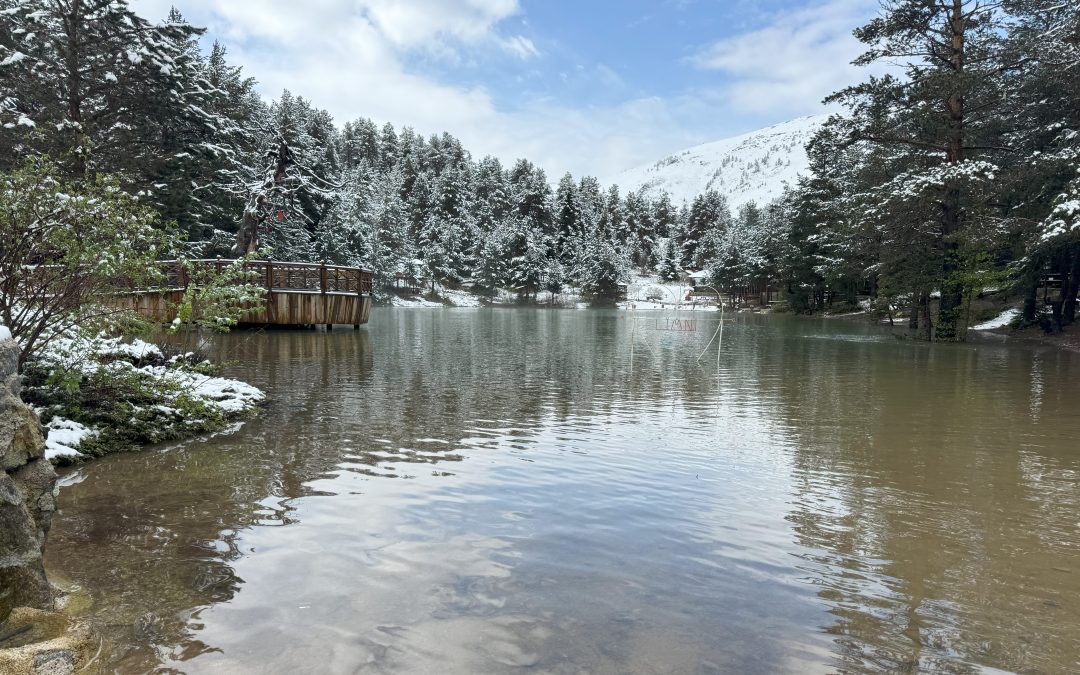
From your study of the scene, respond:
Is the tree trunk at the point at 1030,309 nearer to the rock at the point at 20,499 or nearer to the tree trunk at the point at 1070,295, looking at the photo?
the tree trunk at the point at 1070,295

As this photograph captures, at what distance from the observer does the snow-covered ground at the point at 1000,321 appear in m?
33.4

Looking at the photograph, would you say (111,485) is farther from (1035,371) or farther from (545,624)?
(1035,371)

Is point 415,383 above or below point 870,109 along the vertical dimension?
below

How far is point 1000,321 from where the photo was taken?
34125 millimetres

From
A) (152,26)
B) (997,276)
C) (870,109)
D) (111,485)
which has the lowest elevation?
(111,485)

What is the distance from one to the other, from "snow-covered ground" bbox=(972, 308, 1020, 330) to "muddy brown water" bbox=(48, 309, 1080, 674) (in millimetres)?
27565

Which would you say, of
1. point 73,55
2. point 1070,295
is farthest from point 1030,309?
point 73,55

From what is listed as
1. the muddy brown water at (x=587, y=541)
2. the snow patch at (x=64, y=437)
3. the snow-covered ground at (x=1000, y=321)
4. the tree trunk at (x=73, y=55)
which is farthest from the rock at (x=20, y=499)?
the snow-covered ground at (x=1000, y=321)

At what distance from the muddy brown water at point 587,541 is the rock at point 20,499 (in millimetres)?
377

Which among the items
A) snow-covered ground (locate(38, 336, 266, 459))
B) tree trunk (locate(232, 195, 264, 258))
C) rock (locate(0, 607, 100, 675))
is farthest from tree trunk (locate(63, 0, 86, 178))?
rock (locate(0, 607, 100, 675))

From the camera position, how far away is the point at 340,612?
3.72m

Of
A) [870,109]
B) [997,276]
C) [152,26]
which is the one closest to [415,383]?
[152,26]

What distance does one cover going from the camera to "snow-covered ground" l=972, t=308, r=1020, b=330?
109 ft

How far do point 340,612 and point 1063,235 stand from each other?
2380cm
